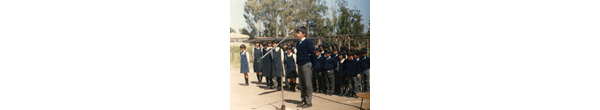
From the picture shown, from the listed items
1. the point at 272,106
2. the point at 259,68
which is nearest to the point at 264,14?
the point at 259,68

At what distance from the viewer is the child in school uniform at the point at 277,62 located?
5895mm

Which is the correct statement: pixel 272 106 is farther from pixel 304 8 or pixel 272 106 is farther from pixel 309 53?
pixel 304 8

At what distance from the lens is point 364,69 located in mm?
6359

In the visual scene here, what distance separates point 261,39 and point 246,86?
2.11 feet

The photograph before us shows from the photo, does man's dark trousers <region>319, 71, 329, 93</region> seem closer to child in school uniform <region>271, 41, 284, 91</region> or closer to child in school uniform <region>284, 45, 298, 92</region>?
child in school uniform <region>284, 45, 298, 92</region>

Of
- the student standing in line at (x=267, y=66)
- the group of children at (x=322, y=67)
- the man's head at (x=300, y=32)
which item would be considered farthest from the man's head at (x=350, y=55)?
the student standing in line at (x=267, y=66)

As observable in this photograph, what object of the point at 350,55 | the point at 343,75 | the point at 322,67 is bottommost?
the point at 343,75

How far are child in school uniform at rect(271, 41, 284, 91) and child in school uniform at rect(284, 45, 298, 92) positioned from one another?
0.07 meters

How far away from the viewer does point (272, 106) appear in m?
5.87

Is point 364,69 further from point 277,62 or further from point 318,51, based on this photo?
point 277,62

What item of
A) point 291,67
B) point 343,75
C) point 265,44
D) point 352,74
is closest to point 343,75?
point 343,75

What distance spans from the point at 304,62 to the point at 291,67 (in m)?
0.18

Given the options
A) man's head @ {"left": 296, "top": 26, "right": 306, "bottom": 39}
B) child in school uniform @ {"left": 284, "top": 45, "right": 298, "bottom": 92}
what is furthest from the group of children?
man's head @ {"left": 296, "top": 26, "right": 306, "bottom": 39}

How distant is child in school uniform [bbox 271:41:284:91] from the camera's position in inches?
232
